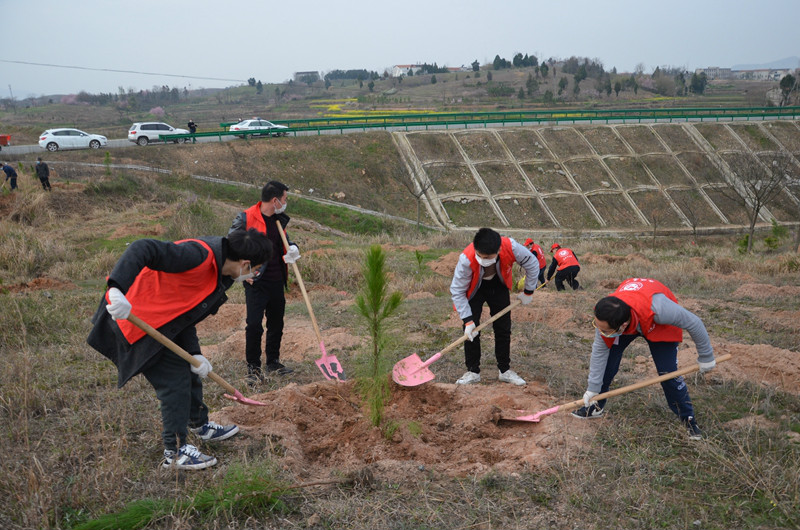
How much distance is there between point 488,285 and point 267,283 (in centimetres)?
→ 209

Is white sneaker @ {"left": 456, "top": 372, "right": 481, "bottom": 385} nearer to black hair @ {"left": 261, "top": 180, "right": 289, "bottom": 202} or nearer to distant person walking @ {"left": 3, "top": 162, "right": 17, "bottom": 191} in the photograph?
black hair @ {"left": 261, "top": 180, "right": 289, "bottom": 202}

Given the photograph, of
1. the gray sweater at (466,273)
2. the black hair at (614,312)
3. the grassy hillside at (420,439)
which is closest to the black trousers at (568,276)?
the grassy hillside at (420,439)

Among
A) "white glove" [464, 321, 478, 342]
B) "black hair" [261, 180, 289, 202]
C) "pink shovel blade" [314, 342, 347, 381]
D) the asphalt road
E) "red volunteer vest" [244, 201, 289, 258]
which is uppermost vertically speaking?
the asphalt road

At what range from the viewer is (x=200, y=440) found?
3824mm

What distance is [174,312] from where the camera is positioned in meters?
3.37

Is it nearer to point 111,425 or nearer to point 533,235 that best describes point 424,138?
point 533,235

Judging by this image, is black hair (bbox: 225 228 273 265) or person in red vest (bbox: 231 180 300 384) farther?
person in red vest (bbox: 231 180 300 384)

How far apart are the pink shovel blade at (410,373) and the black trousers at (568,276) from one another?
4.88m

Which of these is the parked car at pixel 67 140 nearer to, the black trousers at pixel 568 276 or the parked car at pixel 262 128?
the parked car at pixel 262 128

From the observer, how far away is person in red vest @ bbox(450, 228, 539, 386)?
182 inches

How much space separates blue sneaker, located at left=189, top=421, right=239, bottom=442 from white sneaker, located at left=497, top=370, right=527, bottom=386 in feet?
8.50

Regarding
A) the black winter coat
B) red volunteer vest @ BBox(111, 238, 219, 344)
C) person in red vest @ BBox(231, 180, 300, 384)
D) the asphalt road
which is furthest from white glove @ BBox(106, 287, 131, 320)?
the asphalt road

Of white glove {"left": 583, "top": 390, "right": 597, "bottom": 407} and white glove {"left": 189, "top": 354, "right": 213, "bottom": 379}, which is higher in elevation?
white glove {"left": 189, "top": 354, "right": 213, "bottom": 379}

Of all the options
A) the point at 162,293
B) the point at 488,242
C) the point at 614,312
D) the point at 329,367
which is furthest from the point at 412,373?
the point at 162,293
